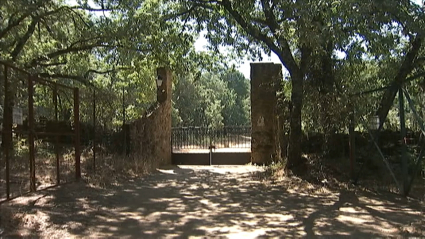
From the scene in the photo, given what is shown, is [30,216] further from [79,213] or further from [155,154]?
[155,154]

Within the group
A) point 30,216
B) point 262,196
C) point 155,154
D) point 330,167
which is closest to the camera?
point 30,216

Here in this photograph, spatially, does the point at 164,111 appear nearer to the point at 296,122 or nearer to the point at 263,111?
the point at 263,111

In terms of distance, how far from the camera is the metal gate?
17469 millimetres

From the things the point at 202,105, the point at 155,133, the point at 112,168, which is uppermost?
the point at 202,105

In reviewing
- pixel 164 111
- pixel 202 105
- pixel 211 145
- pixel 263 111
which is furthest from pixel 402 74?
pixel 202 105

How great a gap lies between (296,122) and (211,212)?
481cm

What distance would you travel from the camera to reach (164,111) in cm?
1716

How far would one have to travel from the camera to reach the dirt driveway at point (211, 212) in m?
5.88

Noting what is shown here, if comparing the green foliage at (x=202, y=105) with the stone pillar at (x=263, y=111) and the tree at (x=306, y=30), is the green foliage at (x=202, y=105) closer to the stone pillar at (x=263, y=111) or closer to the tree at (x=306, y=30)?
the stone pillar at (x=263, y=111)

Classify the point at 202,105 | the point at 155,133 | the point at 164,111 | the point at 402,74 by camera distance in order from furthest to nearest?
1. the point at 202,105
2. the point at 164,111
3. the point at 155,133
4. the point at 402,74

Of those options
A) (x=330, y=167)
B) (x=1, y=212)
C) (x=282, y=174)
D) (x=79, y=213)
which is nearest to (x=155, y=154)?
(x=282, y=174)

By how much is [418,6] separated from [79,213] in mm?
7700

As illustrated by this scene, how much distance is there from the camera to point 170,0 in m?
13.5

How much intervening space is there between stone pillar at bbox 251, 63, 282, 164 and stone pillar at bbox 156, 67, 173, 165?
3.70 m
